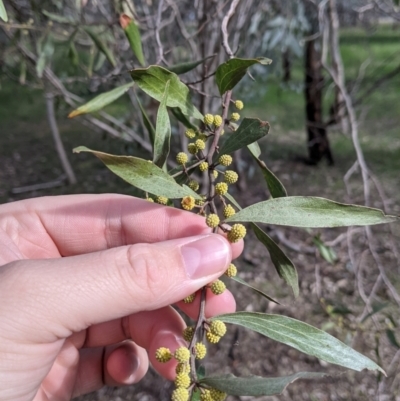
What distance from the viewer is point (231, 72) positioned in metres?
0.66

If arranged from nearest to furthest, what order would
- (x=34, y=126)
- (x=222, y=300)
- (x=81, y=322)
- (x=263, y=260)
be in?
(x=81, y=322), (x=222, y=300), (x=263, y=260), (x=34, y=126)

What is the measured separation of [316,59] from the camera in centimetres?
328

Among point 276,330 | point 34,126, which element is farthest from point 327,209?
point 34,126

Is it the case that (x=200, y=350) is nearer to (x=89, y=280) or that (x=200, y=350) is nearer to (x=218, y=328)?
(x=218, y=328)

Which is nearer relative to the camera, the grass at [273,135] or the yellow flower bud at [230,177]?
the yellow flower bud at [230,177]

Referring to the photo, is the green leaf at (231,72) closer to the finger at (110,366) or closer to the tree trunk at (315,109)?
the finger at (110,366)

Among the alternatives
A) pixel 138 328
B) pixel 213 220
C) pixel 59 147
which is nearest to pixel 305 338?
pixel 213 220

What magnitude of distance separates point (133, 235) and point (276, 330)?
52 cm

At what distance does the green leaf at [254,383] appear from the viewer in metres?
0.50

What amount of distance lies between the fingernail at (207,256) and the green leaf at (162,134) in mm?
157

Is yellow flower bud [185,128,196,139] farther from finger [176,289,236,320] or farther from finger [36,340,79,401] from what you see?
finger [36,340,79,401]

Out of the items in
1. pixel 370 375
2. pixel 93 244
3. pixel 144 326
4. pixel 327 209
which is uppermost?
pixel 327 209

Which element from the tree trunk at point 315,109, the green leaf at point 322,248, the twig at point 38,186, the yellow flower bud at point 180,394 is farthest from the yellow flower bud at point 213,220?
the twig at point 38,186

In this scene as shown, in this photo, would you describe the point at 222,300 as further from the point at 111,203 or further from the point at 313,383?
the point at 313,383
